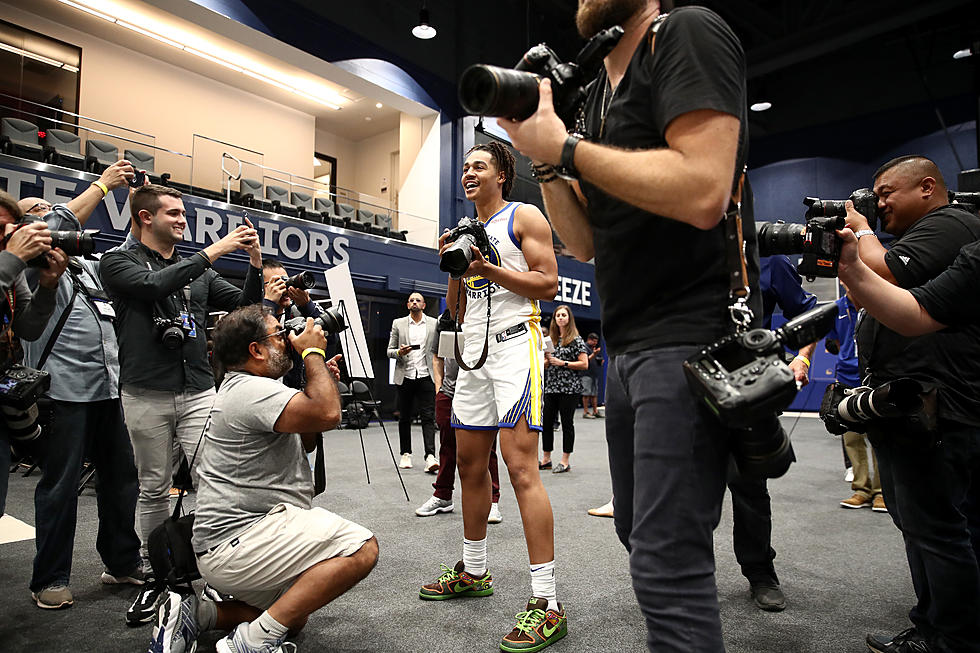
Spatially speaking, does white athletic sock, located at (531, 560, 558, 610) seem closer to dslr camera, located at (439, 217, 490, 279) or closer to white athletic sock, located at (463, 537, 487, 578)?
white athletic sock, located at (463, 537, 487, 578)

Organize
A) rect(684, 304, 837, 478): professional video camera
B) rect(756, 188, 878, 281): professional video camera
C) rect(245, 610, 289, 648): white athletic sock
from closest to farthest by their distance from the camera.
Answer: rect(684, 304, 837, 478): professional video camera < rect(756, 188, 878, 281): professional video camera < rect(245, 610, 289, 648): white athletic sock

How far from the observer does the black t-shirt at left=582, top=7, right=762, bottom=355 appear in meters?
0.94

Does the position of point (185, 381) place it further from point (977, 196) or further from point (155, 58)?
point (155, 58)

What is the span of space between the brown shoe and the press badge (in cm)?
409

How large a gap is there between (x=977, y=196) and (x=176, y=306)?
3.05 metres

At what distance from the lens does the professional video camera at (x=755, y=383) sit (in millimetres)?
848

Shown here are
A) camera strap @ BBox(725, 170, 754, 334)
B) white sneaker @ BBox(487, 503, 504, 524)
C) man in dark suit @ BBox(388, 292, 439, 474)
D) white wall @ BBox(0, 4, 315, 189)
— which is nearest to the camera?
camera strap @ BBox(725, 170, 754, 334)

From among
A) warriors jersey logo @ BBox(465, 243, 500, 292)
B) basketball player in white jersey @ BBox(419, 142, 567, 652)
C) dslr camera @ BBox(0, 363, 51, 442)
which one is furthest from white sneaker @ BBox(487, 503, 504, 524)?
dslr camera @ BBox(0, 363, 51, 442)

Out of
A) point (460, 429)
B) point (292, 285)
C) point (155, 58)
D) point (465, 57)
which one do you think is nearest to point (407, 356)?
point (292, 285)

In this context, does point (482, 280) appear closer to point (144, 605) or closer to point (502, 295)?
point (502, 295)

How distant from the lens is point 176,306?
8.50 feet

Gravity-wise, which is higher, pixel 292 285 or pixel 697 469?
pixel 292 285

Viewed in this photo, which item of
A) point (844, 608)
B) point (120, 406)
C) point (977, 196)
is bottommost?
point (844, 608)

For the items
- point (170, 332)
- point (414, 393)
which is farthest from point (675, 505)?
point (414, 393)
